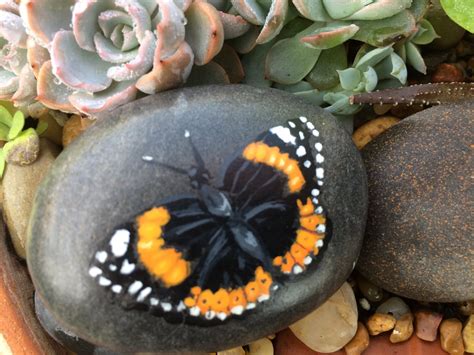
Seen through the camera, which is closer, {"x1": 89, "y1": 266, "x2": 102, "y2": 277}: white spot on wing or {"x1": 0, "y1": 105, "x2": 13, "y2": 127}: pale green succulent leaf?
{"x1": 89, "y1": 266, "x2": 102, "y2": 277}: white spot on wing

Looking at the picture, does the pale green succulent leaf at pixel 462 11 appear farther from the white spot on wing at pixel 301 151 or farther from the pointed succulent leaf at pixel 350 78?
the white spot on wing at pixel 301 151

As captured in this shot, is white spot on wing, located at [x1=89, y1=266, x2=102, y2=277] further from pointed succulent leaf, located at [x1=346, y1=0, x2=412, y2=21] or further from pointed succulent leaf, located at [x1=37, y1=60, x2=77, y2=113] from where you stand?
pointed succulent leaf, located at [x1=346, y1=0, x2=412, y2=21]

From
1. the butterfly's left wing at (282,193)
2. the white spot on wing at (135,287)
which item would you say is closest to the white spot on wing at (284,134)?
the butterfly's left wing at (282,193)

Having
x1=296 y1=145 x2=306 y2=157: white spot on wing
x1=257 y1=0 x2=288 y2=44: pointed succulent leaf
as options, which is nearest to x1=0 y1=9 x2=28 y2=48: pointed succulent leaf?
x1=257 y1=0 x2=288 y2=44: pointed succulent leaf

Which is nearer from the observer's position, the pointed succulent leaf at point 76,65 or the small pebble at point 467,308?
the pointed succulent leaf at point 76,65

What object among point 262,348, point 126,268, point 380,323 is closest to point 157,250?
point 126,268

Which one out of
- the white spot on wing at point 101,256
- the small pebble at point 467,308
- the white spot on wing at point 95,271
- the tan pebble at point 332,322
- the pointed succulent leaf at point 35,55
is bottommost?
the small pebble at point 467,308
